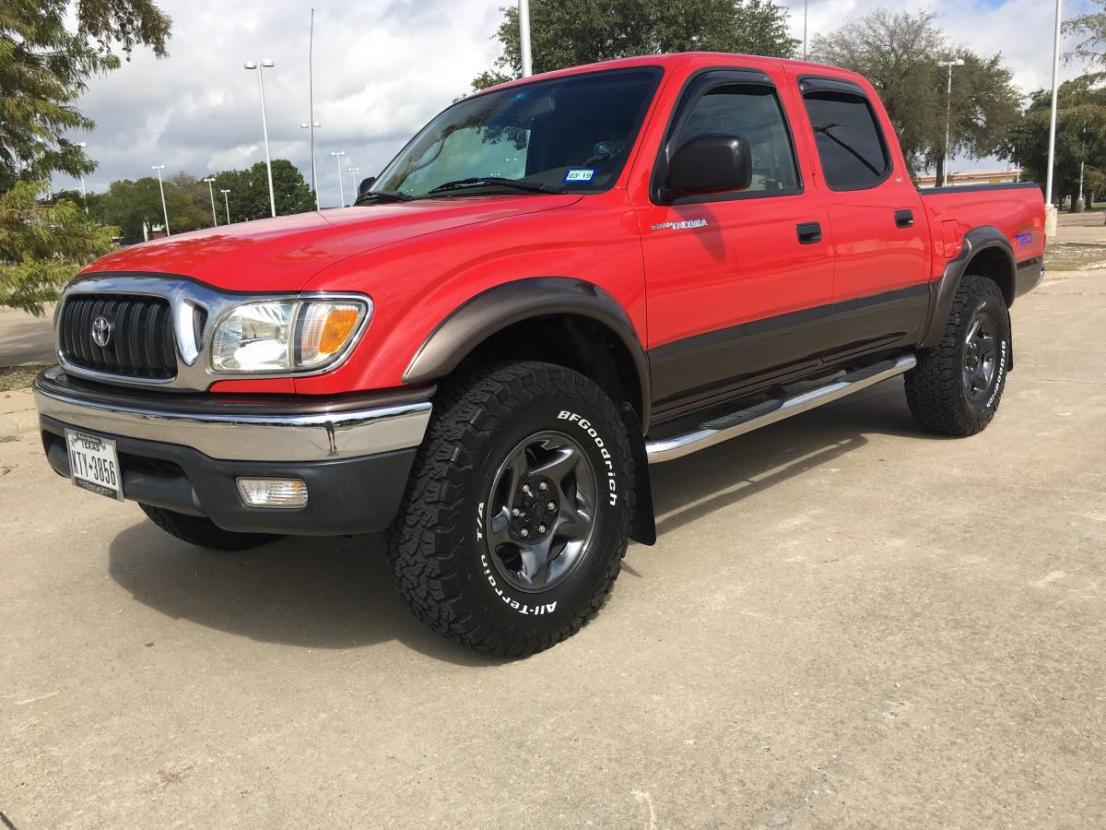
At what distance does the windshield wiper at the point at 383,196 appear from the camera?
13.0ft

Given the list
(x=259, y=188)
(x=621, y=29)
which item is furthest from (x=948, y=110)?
(x=259, y=188)

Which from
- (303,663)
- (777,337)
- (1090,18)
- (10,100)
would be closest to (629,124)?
(777,337)

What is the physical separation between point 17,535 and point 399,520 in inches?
104

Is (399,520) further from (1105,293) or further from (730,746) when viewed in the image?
(1105,293)


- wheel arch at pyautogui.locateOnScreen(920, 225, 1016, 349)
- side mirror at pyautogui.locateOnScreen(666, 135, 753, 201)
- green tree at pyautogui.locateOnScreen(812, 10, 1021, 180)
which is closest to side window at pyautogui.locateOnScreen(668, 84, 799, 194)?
side mirror at pyautogui.locateOnScreen(666, 135, 753, 201)

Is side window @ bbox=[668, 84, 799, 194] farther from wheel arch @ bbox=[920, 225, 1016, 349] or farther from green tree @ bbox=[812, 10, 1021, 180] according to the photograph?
green tree @ bbox=[812, 10, 1021, 180]

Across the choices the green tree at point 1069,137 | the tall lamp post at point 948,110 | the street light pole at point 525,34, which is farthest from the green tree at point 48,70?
the tall lamp post at point 948,110

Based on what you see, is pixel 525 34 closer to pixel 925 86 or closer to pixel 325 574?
pixel 325 574

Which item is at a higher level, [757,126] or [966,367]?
[757,126]

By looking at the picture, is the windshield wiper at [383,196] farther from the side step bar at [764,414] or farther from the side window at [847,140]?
the side window at [847,140]

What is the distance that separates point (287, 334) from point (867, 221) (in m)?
2.89

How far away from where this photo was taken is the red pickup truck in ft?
8.48

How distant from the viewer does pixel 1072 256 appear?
698 inches

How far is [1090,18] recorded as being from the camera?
75.6 feet
